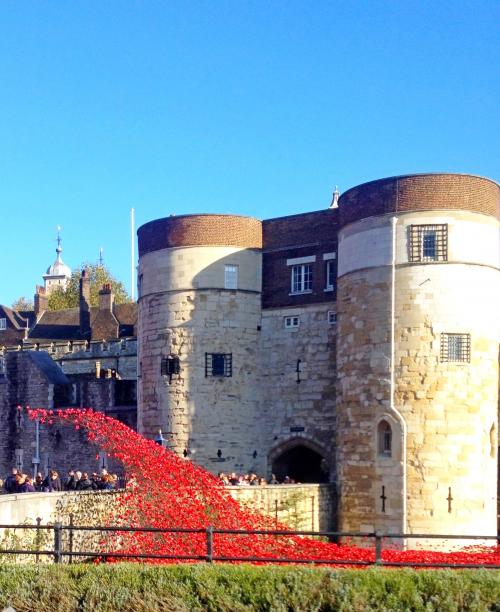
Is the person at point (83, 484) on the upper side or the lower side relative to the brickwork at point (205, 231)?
lower

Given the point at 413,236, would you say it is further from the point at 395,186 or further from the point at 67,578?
the point at 67,578

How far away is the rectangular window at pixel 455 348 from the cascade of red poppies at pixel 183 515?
5430 millimetres

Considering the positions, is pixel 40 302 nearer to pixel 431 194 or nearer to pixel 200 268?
pixel 200 268

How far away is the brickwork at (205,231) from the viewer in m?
34.2

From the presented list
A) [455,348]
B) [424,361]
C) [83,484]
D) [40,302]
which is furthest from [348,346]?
[40,302]

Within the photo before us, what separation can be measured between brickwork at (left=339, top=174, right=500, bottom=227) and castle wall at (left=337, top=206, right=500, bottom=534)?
297mm

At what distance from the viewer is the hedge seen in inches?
492

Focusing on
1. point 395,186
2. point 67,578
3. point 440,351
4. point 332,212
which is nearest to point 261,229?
point 332,212

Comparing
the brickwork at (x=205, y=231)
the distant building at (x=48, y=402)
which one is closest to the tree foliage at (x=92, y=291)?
the distant building at (x=48, y=402)

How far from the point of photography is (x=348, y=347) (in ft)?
99.0

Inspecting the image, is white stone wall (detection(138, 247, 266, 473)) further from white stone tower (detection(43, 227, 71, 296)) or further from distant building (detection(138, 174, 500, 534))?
white stone tower (detection(43, 227, 71, 296))

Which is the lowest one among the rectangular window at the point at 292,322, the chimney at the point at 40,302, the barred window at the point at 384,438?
the barred window at the point at 384,438

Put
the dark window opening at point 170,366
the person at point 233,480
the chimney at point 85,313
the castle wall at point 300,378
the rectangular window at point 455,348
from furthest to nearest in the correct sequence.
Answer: the chimney at point 85,313
the dark window opening at point 170,366
the castle wall at point 300,378
the person at point 233,480
the rectangular window at point 455,348

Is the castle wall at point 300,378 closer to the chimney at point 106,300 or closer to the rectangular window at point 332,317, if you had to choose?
the rectangular window at point 332,317
